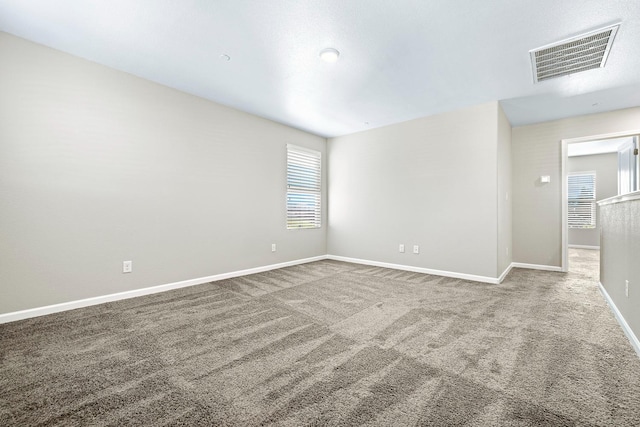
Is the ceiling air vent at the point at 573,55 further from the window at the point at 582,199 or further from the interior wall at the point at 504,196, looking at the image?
the window at the point at 582,199

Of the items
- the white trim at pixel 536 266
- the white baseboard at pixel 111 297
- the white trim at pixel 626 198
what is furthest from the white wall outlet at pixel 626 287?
the white baseboard at pixel 111 297

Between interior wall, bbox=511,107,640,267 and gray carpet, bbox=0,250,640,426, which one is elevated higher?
interior wall, bbox=511,107,640,267

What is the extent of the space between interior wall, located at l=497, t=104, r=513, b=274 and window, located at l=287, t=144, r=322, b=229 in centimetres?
305

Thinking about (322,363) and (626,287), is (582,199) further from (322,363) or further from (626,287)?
(322,363)

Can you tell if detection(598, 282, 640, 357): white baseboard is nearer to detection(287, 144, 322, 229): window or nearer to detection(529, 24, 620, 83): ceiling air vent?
detection(529, 24, 620, 83): ceiling air vent

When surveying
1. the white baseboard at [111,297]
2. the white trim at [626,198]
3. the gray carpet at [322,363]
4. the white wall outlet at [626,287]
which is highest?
the white trim at [626,198]

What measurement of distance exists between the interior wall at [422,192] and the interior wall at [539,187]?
5.36ft

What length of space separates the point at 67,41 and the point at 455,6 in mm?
3340

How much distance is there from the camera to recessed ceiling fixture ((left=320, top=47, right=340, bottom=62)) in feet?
8.21

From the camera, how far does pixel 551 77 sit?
302 centimetres

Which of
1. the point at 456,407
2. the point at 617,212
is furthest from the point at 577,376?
the point at 617,212

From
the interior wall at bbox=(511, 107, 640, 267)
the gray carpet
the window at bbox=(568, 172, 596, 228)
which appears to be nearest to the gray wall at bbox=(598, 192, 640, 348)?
the gray carpet

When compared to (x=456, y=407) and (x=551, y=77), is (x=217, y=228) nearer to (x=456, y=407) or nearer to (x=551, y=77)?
(x=456, y=407)

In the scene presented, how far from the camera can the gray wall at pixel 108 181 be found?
2410mm
